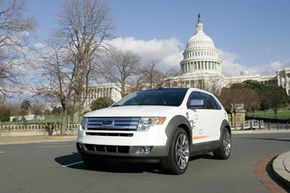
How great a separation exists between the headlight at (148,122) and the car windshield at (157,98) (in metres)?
1.07

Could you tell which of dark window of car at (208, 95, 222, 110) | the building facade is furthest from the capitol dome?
dark window of car at (208, 95, 222, 110)

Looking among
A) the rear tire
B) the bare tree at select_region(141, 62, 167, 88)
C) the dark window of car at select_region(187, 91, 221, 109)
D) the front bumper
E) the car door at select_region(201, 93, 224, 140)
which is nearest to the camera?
the front bumper

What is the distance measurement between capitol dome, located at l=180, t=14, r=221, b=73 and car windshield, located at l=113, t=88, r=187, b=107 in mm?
118657

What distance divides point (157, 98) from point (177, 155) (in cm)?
154

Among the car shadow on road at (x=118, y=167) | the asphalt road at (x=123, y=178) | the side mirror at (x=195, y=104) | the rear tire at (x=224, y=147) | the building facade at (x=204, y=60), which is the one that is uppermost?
the building facade at (x=204, y=60)

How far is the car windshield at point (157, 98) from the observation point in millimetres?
8961

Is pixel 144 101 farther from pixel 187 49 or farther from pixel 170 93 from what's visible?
pixel 187 49

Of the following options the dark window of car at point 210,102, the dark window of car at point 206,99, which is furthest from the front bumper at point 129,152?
the dark window of car at point 210,102

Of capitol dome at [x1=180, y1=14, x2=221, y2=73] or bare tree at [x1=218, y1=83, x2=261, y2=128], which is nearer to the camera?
bare tree at [x1=218, y1=83, x2=261, y2=128]

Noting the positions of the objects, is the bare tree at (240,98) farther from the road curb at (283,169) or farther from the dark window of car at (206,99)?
the road curb at (283,169)

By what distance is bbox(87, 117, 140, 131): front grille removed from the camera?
7.65 metres

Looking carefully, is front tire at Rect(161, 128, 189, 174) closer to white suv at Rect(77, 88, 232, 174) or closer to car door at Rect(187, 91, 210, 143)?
white suv at Rect(77, 88, 232, 174)

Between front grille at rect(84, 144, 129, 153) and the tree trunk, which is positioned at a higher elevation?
the tree trunk

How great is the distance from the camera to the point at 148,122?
7707 millimetres
